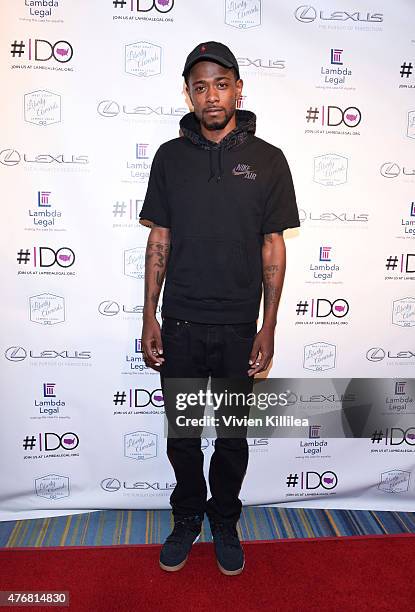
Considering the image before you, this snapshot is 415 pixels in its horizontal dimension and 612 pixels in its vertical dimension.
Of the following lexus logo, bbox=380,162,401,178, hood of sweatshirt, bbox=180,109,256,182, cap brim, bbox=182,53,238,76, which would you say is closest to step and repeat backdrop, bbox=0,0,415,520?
lexus logo, bbox=380,162,401,178

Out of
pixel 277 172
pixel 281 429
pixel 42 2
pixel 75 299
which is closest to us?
pixel 277 172

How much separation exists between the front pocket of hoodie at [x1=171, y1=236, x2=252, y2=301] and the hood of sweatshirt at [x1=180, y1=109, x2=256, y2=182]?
24cm

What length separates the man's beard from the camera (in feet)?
6.15

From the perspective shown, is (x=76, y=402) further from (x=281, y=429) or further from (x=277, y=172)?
(x=277, y=172)

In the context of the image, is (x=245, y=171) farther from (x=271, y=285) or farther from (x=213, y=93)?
(x=271, y=285)

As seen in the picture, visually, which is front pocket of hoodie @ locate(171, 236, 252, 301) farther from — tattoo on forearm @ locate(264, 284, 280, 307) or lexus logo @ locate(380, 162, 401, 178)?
lexus logo @ locate(380, 162, 401, 178)

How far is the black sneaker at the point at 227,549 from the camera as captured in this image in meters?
2.01

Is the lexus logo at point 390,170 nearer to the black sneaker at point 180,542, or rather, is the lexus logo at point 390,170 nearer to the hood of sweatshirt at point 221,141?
the hood of sweatshirt at point 221,141

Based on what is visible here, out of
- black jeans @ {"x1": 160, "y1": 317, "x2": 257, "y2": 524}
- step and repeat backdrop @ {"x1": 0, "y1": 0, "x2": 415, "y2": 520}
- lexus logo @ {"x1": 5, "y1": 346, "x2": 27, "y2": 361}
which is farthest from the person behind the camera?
lexus logo @ {"x1": 5, "y1": 346, "x2": 27, "y2": 361}

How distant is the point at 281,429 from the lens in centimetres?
251

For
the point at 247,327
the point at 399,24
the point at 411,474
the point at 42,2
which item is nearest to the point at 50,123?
the point at 42,2

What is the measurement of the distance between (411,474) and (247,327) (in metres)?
1.25

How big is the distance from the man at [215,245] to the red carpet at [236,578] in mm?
93

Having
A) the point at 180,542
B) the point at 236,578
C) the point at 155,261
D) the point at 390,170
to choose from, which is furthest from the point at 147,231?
the point at 236,578
